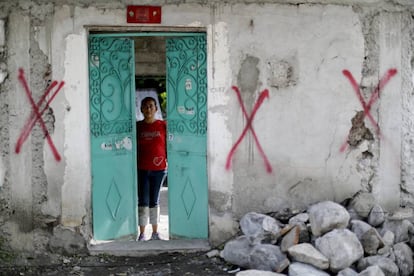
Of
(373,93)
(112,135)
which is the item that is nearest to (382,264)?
(373,93)

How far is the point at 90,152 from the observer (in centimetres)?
608

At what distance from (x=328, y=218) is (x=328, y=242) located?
0.29 m

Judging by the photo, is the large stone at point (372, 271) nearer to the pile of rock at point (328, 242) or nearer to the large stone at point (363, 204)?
the pile of rock at point (328, 242)

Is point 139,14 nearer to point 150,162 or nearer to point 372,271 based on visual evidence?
point 150,162

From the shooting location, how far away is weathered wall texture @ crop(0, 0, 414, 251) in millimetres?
5918

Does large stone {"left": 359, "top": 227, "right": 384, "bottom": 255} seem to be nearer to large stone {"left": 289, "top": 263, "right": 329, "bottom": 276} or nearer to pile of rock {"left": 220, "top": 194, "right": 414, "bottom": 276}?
pile of rock {"left": 220, "top": 194, "right": 414, "bottom": 276}

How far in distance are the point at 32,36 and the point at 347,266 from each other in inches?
148

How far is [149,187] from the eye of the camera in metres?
6.93

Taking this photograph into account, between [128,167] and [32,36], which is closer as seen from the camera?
[32,36]

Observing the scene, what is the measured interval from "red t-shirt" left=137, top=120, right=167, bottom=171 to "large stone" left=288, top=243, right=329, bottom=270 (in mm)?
2170

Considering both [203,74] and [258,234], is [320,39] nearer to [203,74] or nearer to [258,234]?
[203,74]

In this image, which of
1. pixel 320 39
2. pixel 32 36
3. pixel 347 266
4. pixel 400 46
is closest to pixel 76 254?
pixel 32 36

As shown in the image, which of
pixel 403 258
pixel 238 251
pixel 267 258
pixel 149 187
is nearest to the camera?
pixel 267 258

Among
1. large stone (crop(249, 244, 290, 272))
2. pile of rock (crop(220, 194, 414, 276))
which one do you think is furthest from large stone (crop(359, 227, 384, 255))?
large stone (crop(249, 244, 290, 272))
